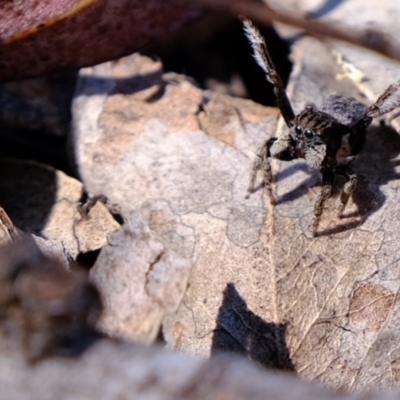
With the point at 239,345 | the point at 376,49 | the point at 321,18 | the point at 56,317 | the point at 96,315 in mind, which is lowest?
the point at 239,345

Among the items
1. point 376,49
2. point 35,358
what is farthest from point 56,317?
point 376,49

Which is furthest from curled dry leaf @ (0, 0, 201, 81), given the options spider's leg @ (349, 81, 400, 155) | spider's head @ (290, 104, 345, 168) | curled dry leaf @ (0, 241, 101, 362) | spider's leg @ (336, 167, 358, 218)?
curled dry leaf @ (0, 241, 101, 362)

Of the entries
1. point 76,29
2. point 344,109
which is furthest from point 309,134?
point 76,29

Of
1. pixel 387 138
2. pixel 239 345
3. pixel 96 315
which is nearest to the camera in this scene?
pixel 96 315

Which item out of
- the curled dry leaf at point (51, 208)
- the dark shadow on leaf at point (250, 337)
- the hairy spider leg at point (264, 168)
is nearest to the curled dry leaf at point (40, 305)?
the dark shadow on leaf at point (250, 337)

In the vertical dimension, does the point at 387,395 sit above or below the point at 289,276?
above

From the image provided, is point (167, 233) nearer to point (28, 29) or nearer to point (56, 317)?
point (28, 29)
